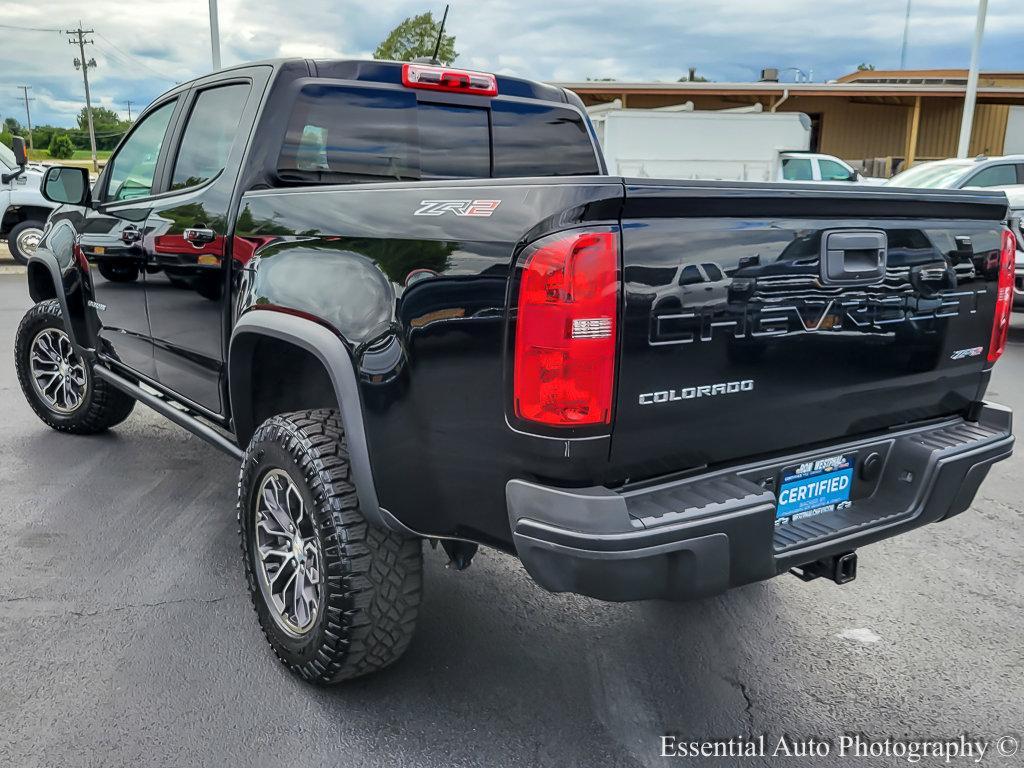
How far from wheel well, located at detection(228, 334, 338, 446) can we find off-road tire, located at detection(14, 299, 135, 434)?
221cm

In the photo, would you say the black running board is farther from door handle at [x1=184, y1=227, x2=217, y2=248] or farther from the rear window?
the rear window

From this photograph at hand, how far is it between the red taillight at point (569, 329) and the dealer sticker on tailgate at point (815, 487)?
0.73 m

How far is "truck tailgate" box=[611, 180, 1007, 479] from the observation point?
209cm

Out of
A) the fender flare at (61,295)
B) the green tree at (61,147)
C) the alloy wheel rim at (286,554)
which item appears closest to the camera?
the alloy wheel rim at (286,554)

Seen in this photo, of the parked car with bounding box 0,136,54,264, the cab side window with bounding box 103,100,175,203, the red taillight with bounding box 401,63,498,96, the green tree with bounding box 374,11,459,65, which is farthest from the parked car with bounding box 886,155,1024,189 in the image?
the green tree with bounding box 374,11,459,65

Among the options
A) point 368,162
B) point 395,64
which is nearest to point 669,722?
point 368,162

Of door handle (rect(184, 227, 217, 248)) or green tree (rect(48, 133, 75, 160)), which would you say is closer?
door handle (rect(184, 227, 217, 248))

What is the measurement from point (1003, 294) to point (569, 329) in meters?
1.76

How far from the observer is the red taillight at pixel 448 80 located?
11.6 feet

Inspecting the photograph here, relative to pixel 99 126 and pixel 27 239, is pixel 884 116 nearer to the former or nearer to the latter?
pixel 27 239

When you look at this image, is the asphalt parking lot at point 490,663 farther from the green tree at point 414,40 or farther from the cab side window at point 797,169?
the green tree at point 414,40

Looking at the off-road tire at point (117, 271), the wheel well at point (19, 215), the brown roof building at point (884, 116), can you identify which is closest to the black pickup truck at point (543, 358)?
the off-road tire at point (117, 271)

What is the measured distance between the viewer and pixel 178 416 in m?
3.76

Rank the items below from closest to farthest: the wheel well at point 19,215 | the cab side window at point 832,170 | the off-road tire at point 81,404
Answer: the off-road tire at point 81,404, the wheel well at point 19,215, the cab side window at point 832,170
